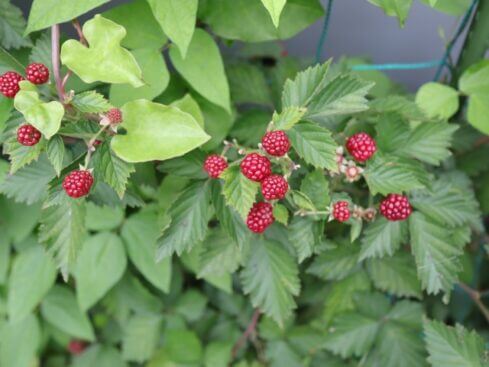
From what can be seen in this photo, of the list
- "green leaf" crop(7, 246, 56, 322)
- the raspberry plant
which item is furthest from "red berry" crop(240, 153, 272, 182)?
"green leaf" crop(7, 246, 56, 322)

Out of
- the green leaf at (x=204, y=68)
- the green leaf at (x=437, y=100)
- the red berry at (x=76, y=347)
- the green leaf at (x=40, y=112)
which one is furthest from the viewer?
the red berry at (x=76, y=347)

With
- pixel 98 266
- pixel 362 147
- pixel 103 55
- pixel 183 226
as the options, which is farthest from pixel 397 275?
pixel 103 55

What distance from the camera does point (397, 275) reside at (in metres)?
1.12

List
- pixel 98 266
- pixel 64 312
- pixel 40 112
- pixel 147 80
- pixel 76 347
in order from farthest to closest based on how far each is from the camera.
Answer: pixel 76 347
pixel 64 312
pixel 98 266
pixel 147 80
pixel 40 112

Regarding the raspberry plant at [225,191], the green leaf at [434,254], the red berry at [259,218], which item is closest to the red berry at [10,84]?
the raspberry plant at [225,191]

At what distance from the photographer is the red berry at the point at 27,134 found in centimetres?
68

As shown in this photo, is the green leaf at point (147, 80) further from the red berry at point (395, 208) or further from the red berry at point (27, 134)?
the red berry at point (395, 208)

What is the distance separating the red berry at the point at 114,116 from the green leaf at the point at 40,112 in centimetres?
7

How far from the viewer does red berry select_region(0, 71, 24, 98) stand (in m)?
0.69

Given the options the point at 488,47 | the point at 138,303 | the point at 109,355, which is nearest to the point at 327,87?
the point at 488,47

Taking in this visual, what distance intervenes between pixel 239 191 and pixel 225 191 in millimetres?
21

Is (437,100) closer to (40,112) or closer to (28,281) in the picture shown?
(40,112)

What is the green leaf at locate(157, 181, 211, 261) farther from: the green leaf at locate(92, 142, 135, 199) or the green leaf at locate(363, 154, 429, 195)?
the green leaf at locate(363, 154, 429, 195)

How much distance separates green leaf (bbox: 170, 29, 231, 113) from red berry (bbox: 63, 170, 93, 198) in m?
0.29
